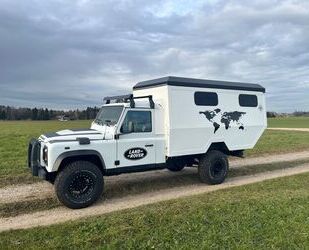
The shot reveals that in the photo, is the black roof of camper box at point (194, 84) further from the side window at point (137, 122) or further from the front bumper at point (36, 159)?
the front bumper at point (36, 159)

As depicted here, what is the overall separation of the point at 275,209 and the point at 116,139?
372 cm

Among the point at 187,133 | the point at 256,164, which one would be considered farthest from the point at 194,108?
the point at 256,164

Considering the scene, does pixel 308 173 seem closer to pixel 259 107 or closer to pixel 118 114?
pixel 259 107

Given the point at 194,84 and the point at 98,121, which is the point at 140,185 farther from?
the point at 194,84

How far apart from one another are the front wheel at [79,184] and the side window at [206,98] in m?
3.46

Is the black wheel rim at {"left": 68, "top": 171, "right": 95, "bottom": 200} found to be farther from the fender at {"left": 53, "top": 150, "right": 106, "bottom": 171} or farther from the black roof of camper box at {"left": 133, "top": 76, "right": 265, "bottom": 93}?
the black roof of camper box at {"left": 133, "top": 76, "right": 265, "bottom": 93}

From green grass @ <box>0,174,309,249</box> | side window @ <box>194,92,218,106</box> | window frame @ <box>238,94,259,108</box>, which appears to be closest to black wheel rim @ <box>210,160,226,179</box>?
side window @ <box>194,92,218,106</box>

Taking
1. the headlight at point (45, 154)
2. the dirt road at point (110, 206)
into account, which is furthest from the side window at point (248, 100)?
the headlight at point (45, 154)

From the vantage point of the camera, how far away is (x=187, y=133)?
10.0m

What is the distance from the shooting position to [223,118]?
10.9 meters

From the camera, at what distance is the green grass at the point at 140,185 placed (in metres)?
8.16

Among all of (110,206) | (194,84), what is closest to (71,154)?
(110,206)

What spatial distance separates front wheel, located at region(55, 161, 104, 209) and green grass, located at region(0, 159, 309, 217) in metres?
0.49

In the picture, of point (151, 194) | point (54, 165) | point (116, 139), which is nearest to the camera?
point (54, 165)
